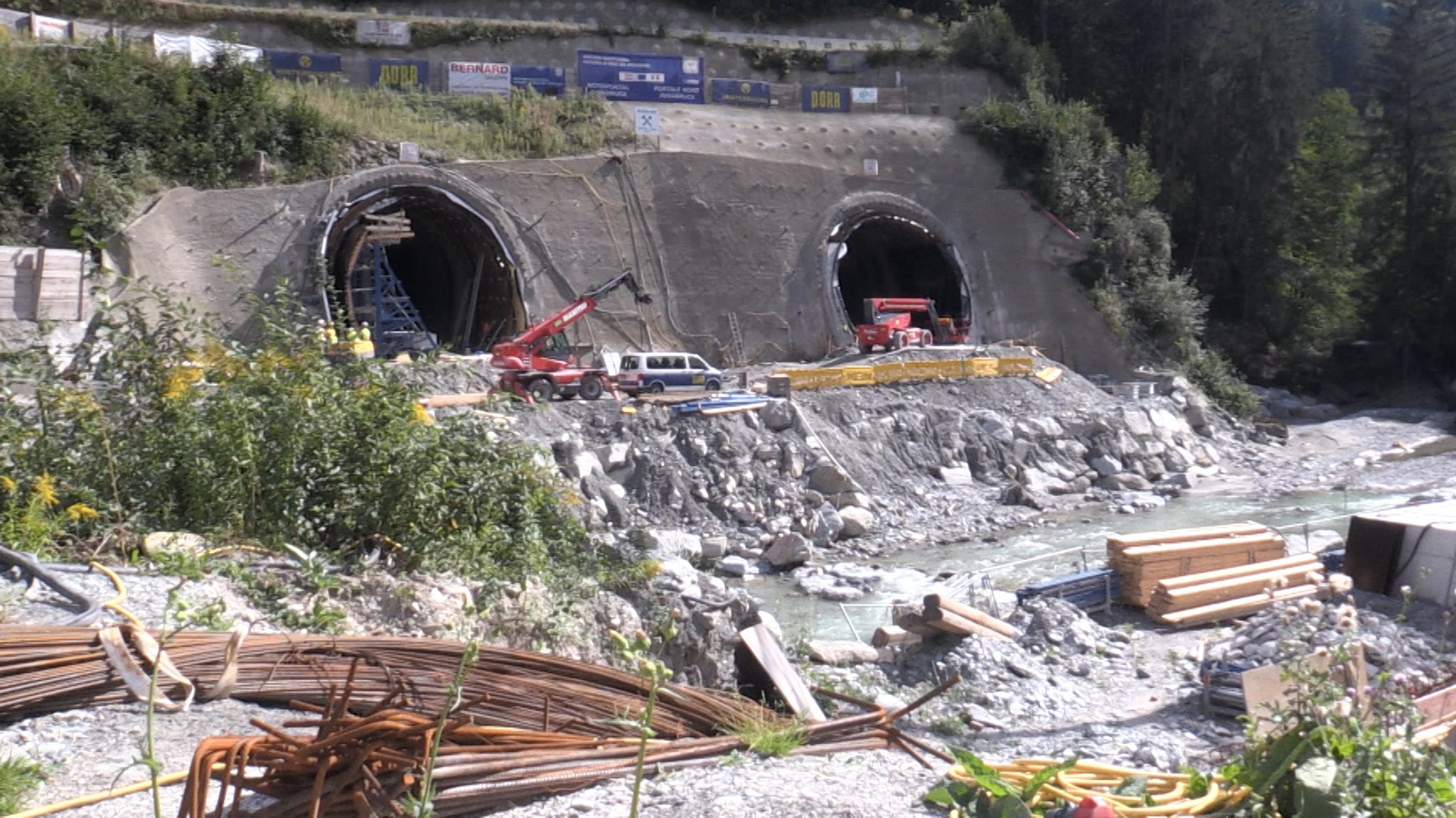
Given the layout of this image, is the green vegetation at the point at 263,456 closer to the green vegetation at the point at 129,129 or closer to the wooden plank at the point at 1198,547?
the wooden plank at the point at 1198,547

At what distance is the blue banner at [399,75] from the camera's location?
106 feet

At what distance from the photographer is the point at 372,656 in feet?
16.6

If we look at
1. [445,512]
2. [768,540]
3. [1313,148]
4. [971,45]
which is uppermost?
[971,45]

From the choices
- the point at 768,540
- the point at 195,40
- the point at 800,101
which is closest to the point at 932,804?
the point at 768,540

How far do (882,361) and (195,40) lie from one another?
18497 millimetres

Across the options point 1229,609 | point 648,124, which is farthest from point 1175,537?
point 648,124

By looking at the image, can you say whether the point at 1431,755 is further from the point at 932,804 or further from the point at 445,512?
the point at 445,512

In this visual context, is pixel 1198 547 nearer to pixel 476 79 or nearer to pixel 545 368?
pixel 545 368

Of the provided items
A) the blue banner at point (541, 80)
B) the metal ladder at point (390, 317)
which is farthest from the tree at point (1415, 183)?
the metal ladder at point (390, 317)

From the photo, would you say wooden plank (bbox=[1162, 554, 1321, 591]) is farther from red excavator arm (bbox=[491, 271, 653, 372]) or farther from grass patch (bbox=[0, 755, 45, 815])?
red excavator arm (bbox=[491, 271, 653, 372])

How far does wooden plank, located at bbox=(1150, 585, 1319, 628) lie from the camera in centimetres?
1261

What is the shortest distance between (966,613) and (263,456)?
6.84 meters

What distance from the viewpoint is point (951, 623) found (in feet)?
37.6

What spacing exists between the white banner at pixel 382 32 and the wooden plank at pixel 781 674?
31939mm
